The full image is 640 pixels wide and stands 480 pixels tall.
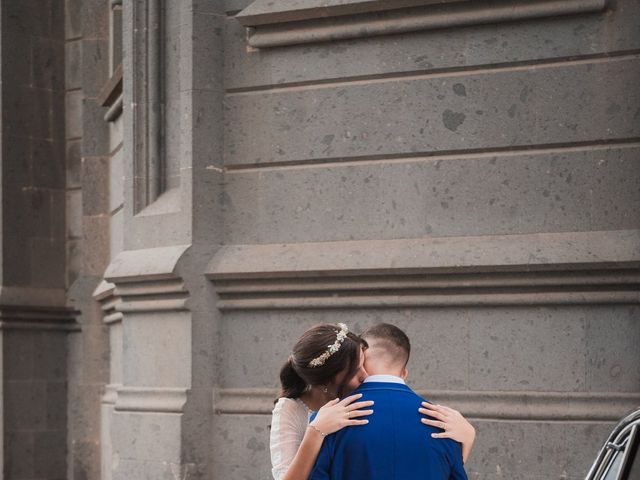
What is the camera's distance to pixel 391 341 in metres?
4.60

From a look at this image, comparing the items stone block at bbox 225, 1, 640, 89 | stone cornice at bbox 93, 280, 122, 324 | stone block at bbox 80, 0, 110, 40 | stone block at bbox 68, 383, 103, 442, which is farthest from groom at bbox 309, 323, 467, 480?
stone block at bbox 80, 0, 110, 40

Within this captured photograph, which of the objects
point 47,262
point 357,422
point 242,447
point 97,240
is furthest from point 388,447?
point 47,262

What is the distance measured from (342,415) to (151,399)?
4866 millimetres

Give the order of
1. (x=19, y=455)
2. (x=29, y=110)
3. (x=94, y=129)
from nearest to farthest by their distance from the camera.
→ (x=94, y=129), (x=19, y=455), (x=29, y=110)

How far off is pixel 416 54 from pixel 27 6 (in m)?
6.74

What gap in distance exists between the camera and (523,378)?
7898mm

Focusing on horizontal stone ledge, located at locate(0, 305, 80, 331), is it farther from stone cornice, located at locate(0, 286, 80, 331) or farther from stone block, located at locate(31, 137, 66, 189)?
stone block, located at locate(31, 137, 66, 189)

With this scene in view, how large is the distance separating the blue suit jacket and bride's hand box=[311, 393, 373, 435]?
0.07 feet

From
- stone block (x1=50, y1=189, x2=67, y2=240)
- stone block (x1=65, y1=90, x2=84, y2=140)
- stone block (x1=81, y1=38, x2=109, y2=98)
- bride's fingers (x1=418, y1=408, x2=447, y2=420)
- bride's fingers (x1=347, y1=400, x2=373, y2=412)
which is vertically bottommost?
bride's fingers (x1=418, y1=408, x2=447, y2=420)

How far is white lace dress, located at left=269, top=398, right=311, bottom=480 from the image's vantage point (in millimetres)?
4777

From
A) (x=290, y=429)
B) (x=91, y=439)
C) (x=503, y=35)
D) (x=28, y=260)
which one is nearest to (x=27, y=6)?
(x=28, y=260)

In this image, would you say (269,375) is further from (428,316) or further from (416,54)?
(416,54)

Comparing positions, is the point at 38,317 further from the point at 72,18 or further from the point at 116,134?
the point at 72,18

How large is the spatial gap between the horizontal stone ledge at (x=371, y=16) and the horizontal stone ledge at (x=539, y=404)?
2.30m
